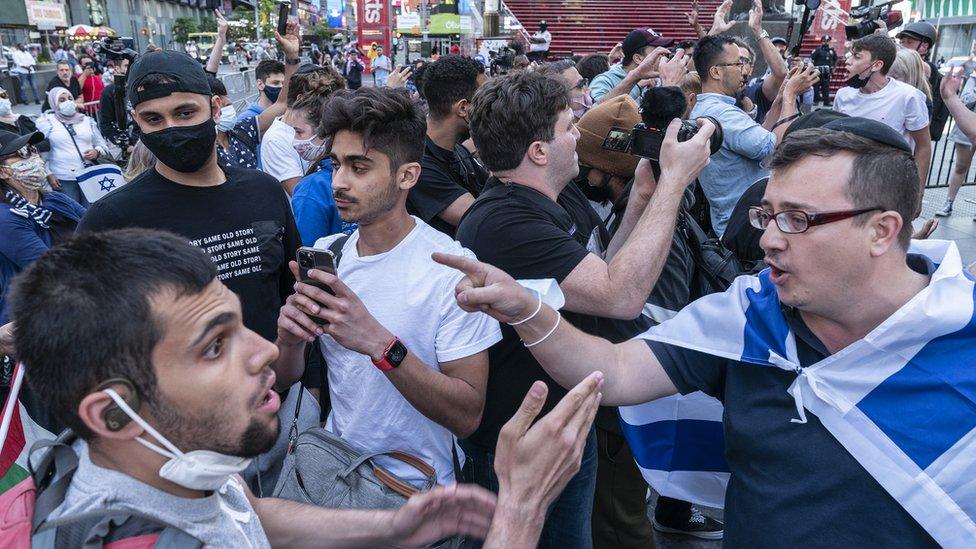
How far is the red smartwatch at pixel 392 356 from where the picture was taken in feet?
6.53

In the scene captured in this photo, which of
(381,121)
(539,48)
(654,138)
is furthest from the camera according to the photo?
(539,48)

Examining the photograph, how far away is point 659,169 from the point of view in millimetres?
2766

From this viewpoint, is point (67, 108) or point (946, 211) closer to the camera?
point (946, 211)

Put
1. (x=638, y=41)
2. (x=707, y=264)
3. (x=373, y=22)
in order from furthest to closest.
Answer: (x=373, y=22), (x=638, y=41), (x=707, y=264)

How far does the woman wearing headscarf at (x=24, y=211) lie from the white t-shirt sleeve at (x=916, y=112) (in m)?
6.35

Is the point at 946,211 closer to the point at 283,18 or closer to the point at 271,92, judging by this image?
the point at 283,18

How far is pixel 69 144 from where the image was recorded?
816 cm

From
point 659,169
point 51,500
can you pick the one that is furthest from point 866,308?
point 51,500

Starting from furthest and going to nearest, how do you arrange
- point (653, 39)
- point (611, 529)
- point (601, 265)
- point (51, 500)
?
point (653, 39), point (611, 529), point (601, 265), point (51, 500)

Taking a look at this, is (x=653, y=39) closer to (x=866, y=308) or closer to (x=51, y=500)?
(x=866, y=308)

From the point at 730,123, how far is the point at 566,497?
2.71m

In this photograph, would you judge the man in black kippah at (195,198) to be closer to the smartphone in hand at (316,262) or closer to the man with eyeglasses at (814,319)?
the smartphone in hand at (316,262)

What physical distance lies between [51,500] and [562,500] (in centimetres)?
170

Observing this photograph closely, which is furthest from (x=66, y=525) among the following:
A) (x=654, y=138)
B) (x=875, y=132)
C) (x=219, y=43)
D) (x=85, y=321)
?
(x=219, y=43)
